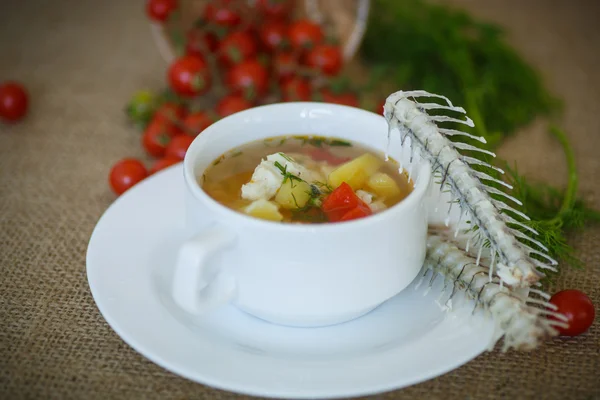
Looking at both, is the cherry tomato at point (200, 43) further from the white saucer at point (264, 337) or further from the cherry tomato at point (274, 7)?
the white saucer at point (264, 337)

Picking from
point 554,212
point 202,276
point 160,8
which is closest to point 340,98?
point 160,8

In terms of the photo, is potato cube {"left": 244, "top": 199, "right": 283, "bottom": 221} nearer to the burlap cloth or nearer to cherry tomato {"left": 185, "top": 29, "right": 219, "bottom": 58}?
the burlap cloth

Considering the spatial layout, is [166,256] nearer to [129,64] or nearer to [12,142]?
[12,142]

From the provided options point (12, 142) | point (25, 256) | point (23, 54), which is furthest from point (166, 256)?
point (23, 54)

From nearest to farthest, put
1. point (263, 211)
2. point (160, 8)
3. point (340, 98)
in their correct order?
point (263, 211) < point (340, 98) < point (160, 8)

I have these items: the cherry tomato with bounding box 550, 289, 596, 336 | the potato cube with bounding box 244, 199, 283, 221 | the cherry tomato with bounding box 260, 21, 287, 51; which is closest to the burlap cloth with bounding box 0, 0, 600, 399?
the cherry tomato with bounding box 550, 289, 596, 336

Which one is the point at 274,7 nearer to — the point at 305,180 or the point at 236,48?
the point at 236,48
